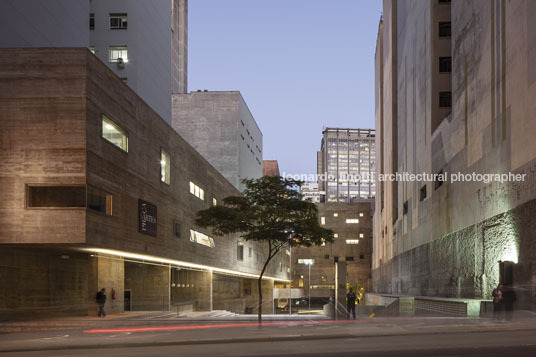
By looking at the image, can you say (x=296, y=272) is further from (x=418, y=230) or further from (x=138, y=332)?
(x=138, y=332)

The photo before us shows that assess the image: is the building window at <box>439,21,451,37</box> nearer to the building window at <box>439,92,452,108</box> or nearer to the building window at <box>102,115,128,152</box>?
A: the building window at <box>439,92,452,108</box>

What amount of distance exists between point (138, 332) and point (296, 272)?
11157 centimetres

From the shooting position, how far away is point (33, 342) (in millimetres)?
20859

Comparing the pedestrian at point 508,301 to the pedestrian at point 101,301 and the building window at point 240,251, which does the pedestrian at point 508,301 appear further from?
the building window at point 240,251

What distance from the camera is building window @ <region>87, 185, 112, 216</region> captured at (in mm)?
28500

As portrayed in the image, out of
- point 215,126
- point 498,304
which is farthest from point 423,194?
point 215,126

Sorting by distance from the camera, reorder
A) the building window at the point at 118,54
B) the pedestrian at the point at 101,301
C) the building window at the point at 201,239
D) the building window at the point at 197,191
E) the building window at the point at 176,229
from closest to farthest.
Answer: the pedestrian at the point at 101,301 → the building window at the point at 176,229 → the building window at the point at 201,239 → the building window at the point at 197,191 → the building window at the point at 118,54

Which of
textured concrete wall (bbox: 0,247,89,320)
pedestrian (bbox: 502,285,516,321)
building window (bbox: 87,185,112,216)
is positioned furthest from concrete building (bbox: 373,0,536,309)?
textured concrete wall (bbox: 0,247,89,320)

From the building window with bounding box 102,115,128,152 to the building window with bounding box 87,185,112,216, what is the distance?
3068mm

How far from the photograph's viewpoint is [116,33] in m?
59.8

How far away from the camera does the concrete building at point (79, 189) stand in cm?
2800

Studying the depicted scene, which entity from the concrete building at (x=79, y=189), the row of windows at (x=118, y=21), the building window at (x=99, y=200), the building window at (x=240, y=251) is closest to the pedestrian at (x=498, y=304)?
the concrete building at (x=79, y=189)

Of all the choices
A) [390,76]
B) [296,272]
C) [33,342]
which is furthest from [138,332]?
[296,272]

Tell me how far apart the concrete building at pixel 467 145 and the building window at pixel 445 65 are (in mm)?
80
